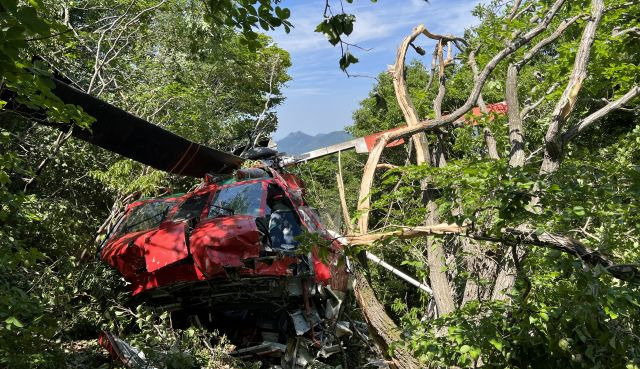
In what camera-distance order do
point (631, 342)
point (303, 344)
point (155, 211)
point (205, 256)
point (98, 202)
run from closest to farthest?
point (631, 342), point (205, 256), point (303, 344), point (155, 211), point (98, 202)

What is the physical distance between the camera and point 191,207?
6727 millimetres

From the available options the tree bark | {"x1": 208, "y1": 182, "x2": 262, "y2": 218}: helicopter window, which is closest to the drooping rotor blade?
{"x1": 208, "y1": 182, "x2": 262, "y2": 218}: helicopter window

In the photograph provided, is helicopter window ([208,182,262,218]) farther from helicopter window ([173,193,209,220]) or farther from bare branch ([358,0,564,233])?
bare branch ([358,0,564,233])

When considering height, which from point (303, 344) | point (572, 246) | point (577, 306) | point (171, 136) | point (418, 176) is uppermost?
point (171, 136)

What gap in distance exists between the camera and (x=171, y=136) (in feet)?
19.3

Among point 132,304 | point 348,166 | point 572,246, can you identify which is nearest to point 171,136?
point 132,304

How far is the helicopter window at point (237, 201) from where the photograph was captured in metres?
6.29

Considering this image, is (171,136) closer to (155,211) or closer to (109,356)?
(155,211)

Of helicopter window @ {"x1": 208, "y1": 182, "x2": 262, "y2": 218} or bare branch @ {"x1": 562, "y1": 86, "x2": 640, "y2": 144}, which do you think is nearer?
bare branch @ {"x1": 562, "y1": 86, "x2": 640, "y2": 144}

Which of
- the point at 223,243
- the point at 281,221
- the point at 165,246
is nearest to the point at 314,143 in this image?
the point at 281,221

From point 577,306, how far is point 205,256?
3538 mm

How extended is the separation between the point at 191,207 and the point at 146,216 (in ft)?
2.90

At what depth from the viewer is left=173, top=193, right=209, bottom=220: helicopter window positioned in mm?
6549

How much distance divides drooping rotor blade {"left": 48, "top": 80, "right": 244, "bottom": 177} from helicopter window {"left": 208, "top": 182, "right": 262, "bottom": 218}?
0.62 metres
